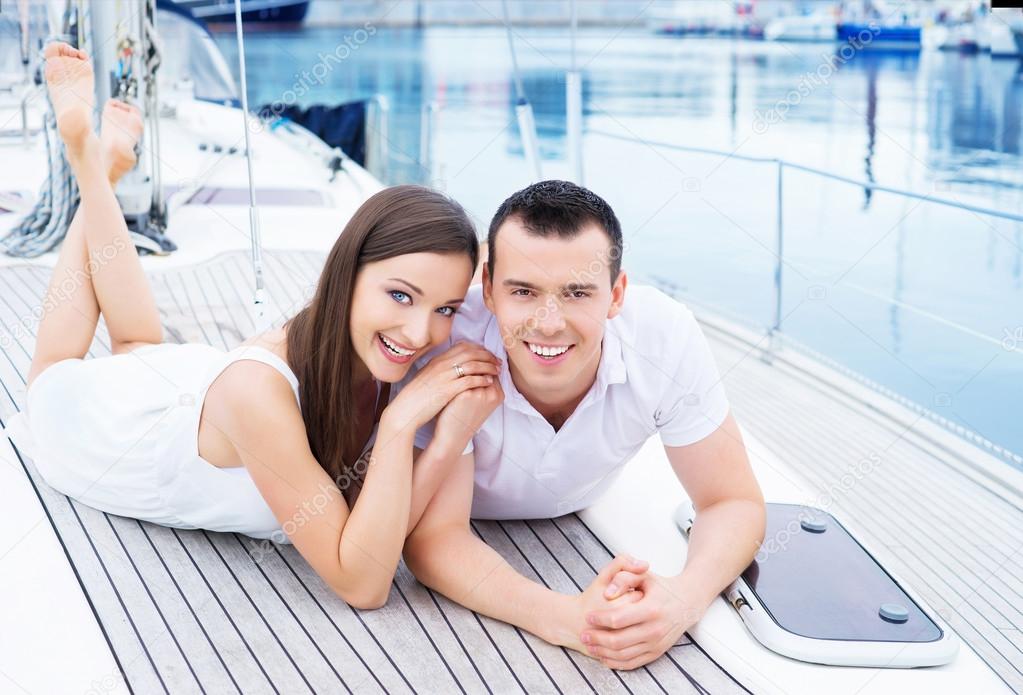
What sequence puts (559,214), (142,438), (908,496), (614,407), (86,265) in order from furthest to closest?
(908,496)
(86,265)
(142,438)
(614,407)
(559,214)

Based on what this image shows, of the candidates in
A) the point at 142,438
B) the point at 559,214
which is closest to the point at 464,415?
the point at 559,214

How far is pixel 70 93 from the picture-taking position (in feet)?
7.65

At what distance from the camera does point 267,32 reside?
109 ft

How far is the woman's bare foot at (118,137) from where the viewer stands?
253cm

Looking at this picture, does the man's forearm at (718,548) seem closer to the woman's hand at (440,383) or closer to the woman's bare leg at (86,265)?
the woman's hand at (440,383)

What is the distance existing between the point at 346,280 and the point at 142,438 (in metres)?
0.62

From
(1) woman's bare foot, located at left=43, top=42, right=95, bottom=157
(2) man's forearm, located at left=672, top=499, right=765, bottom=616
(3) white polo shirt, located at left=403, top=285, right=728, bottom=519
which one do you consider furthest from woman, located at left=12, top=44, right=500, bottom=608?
(1) woman's bare foot, located at left=43, top=42, right=95, bottom=157

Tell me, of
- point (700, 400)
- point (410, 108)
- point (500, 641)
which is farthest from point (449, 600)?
point (410, 108)

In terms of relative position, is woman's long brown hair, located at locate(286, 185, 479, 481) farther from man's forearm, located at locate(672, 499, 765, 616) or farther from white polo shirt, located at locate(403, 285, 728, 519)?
man's forearm, located at locate(672, 499, 765, 616)

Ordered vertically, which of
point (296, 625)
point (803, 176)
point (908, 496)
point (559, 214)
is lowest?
point (803, 176)

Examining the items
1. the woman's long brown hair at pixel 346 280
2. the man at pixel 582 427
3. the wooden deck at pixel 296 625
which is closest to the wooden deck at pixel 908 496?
the man at pixel 582 427

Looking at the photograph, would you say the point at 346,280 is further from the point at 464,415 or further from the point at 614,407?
the point at 614,407

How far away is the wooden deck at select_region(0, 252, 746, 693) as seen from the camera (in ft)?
4.81

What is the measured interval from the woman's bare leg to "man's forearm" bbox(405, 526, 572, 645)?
1023 millimetres
